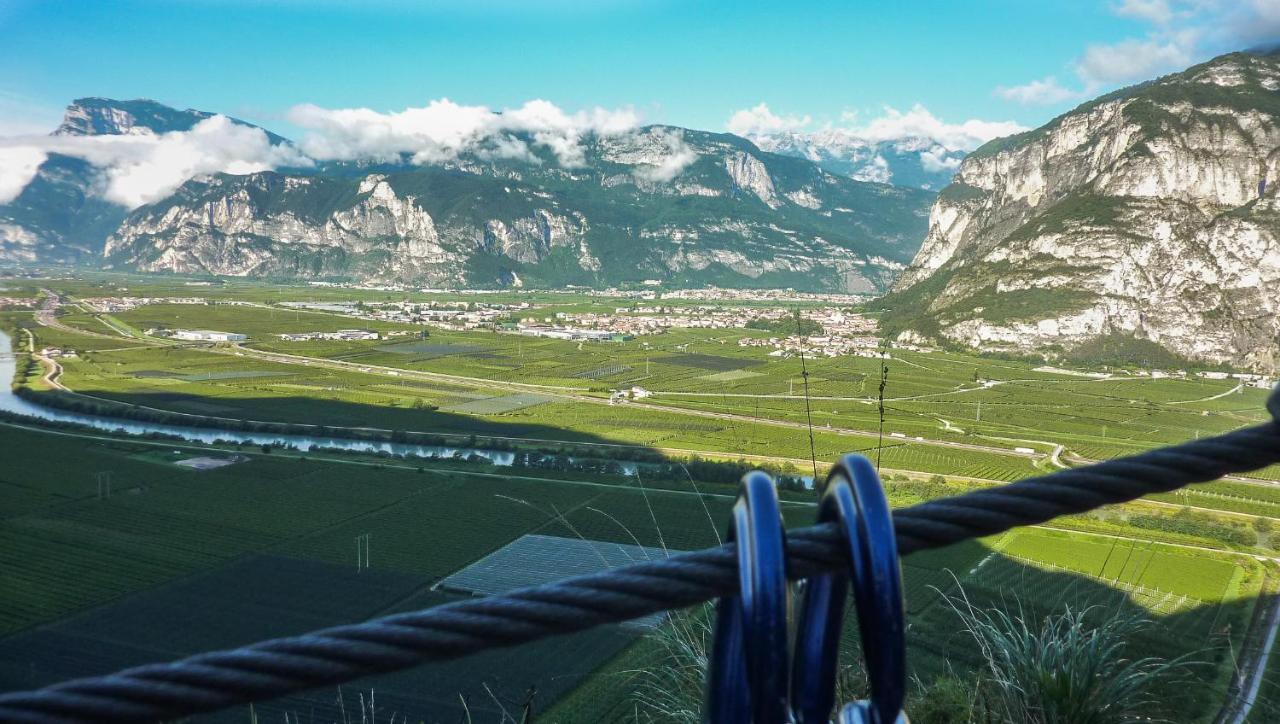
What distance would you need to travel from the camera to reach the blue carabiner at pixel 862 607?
0.85 m

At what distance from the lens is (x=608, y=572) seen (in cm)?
95

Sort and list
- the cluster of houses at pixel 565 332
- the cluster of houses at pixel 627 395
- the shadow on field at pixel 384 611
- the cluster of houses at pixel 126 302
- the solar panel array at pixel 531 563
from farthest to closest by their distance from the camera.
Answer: the cluster of houses at pixel 126 302
the cluster of houses at pixel 565 332
the cluster of houses at pixel 627 395
the solar panel array at pixel 531 563
the shadow on field at pixel 384 611

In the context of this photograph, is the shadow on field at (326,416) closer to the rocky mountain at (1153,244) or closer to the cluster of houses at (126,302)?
the rocky mountain at (1153,244)

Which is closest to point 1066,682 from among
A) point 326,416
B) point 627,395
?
point 326,416

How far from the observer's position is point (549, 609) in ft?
3.08

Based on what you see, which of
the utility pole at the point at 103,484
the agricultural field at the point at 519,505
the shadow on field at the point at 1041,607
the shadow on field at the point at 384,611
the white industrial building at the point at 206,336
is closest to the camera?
the shadow on field at the point at 384,611

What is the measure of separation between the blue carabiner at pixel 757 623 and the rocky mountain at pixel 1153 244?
11213 centimetres

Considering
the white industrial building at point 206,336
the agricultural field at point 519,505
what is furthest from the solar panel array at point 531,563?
the white industrial building at point 206,336

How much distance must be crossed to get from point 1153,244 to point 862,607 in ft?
434

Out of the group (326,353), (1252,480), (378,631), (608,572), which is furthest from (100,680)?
(326,353)

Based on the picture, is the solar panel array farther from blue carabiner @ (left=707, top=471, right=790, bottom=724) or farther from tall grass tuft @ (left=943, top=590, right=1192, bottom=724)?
blue carabiner @ (left=707, top=471, right=790, bottom=724)

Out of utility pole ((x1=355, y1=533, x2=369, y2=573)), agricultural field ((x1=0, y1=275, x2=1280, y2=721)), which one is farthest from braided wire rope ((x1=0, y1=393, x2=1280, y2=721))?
utility pole ((x1=355, y1=533, x2=369, y2=573))

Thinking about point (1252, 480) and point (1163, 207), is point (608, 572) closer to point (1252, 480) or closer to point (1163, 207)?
point (1252, 480)

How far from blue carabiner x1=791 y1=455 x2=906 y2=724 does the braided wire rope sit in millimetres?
51
